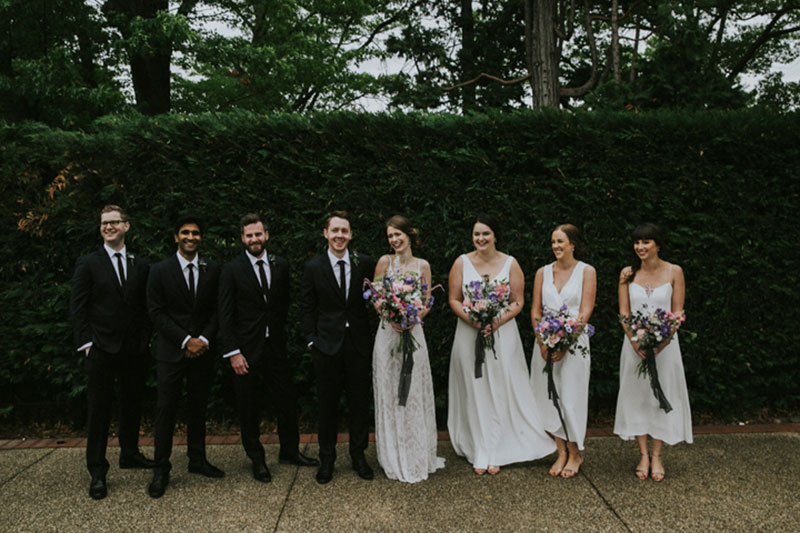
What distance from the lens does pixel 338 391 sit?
4.59 m

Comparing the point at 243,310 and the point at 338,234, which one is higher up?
the point at 338,234

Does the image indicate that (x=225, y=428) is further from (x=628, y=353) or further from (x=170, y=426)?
(x=628, y=353)

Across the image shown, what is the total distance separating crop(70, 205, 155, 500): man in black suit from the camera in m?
4.30

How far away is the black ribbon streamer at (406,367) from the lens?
4461 millimetres

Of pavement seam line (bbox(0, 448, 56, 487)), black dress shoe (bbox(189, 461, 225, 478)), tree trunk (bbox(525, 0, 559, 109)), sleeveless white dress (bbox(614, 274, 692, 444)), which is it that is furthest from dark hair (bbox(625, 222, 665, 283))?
pavement seam line (bbox(0, 448, 56, 487))

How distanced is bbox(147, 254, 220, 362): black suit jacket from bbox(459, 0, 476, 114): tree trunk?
1062 cm

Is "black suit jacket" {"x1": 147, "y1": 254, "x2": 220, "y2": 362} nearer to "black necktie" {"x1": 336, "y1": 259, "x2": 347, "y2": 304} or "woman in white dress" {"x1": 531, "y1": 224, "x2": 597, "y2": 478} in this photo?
"black necktie" {"x1": 336, "y1": 259, "x2": 347, "y2": 304}

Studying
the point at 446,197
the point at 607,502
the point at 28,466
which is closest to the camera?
the point at 607,502

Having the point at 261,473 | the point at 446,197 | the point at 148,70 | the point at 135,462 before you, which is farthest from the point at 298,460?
the point at 148,70

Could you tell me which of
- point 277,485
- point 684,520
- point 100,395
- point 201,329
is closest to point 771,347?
point 684,520

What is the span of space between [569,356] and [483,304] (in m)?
0.90

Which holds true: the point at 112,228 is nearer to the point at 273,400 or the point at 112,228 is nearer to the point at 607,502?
the point at 273,400

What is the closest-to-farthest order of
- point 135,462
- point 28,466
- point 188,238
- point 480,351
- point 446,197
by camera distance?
point 188,238, point 480,351, point 135,462, point 28,466, point 446,197

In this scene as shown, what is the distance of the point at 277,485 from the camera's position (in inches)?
173
